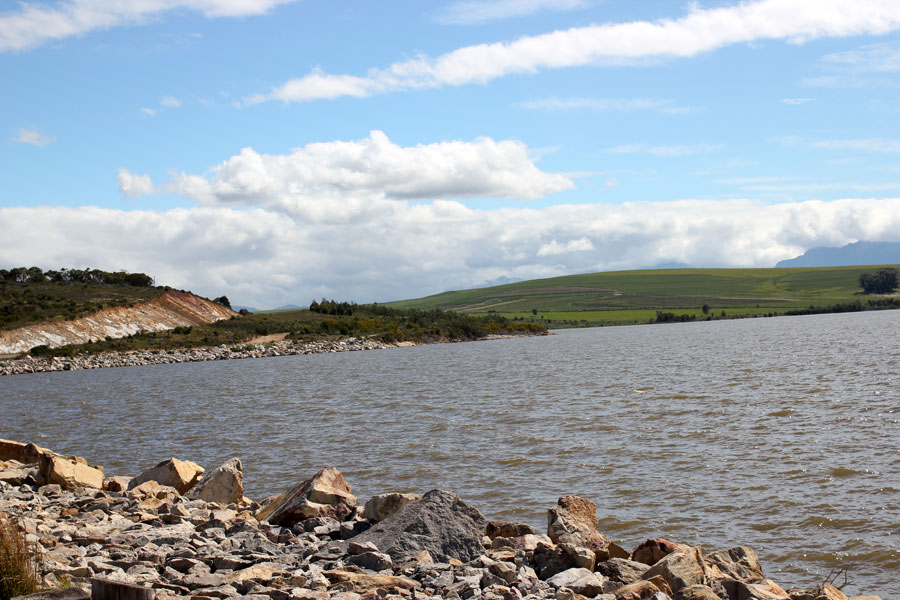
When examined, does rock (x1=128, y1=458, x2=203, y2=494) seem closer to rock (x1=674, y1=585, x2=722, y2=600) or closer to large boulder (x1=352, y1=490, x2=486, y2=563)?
large boulder (x1=352, y1=490, x2=486, y2=563)

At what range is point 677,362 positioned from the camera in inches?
2053

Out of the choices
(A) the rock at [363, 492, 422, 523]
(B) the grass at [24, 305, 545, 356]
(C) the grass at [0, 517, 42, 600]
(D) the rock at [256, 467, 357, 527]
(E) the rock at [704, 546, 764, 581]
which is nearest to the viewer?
(C) the grass at [0, 517, 42, 600]

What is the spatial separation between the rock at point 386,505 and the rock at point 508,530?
1303mm

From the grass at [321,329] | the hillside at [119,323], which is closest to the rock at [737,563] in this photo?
the grass at [321,329]

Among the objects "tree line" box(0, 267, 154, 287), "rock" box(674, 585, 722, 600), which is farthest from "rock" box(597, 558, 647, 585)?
"tree line" box(0, 267, 154, 287)

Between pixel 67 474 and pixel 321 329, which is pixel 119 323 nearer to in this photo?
pixel 321 329

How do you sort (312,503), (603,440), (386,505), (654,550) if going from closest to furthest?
1. (654,550)
2. (386,505)
3. (312,503)
4. (603,440)

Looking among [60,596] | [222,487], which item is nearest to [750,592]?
[60,596]

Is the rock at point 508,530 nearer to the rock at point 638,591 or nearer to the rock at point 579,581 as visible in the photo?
the rock at point 579,581

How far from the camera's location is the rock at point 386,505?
12.5 meters

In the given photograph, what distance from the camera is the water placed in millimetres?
13797

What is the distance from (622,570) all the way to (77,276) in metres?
117

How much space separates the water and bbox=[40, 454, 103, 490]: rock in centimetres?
346

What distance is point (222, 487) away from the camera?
15.9 m
